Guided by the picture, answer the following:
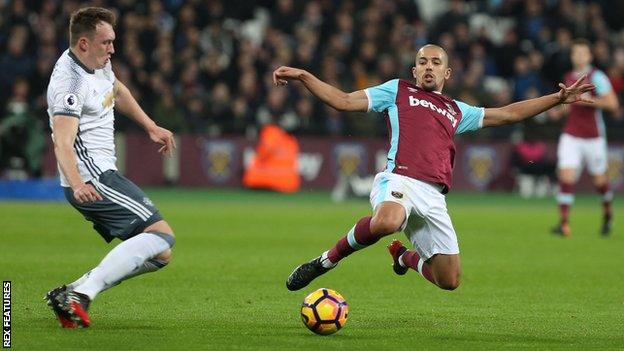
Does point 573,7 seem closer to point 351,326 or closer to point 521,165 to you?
point 521,165

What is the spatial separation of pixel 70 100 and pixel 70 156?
393 millimetres

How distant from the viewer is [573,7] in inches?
1061

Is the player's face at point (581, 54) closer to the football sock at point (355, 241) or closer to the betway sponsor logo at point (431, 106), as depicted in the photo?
the betway sponsor logo at point (431, 106)

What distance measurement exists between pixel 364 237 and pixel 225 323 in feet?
3.75

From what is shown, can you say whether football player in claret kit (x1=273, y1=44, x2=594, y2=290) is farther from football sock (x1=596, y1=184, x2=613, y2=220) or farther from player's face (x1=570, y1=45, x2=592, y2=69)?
football sock (x1=596, y1=184, x2=613, y2=220)

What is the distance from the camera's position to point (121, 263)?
780cm

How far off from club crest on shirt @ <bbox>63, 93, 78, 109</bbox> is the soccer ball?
196 cm

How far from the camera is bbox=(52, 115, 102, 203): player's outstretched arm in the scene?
752 cm

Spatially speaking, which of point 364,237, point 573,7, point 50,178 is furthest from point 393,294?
point 573,7

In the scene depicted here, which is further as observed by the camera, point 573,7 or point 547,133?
point 573,7

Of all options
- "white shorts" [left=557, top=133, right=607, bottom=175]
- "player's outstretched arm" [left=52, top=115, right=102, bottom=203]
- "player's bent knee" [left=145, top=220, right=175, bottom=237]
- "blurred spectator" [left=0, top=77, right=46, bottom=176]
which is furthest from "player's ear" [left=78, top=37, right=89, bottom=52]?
"blurred spectator" [left=0, top=77, right=46, bottom=176]

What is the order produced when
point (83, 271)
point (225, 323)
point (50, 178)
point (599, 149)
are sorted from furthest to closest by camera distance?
point (50, 178) < point (599, 149) < point (83, 271) < point (225, 323)

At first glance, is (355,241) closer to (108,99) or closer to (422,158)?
(422,158)

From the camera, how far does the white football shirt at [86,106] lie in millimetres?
7859
